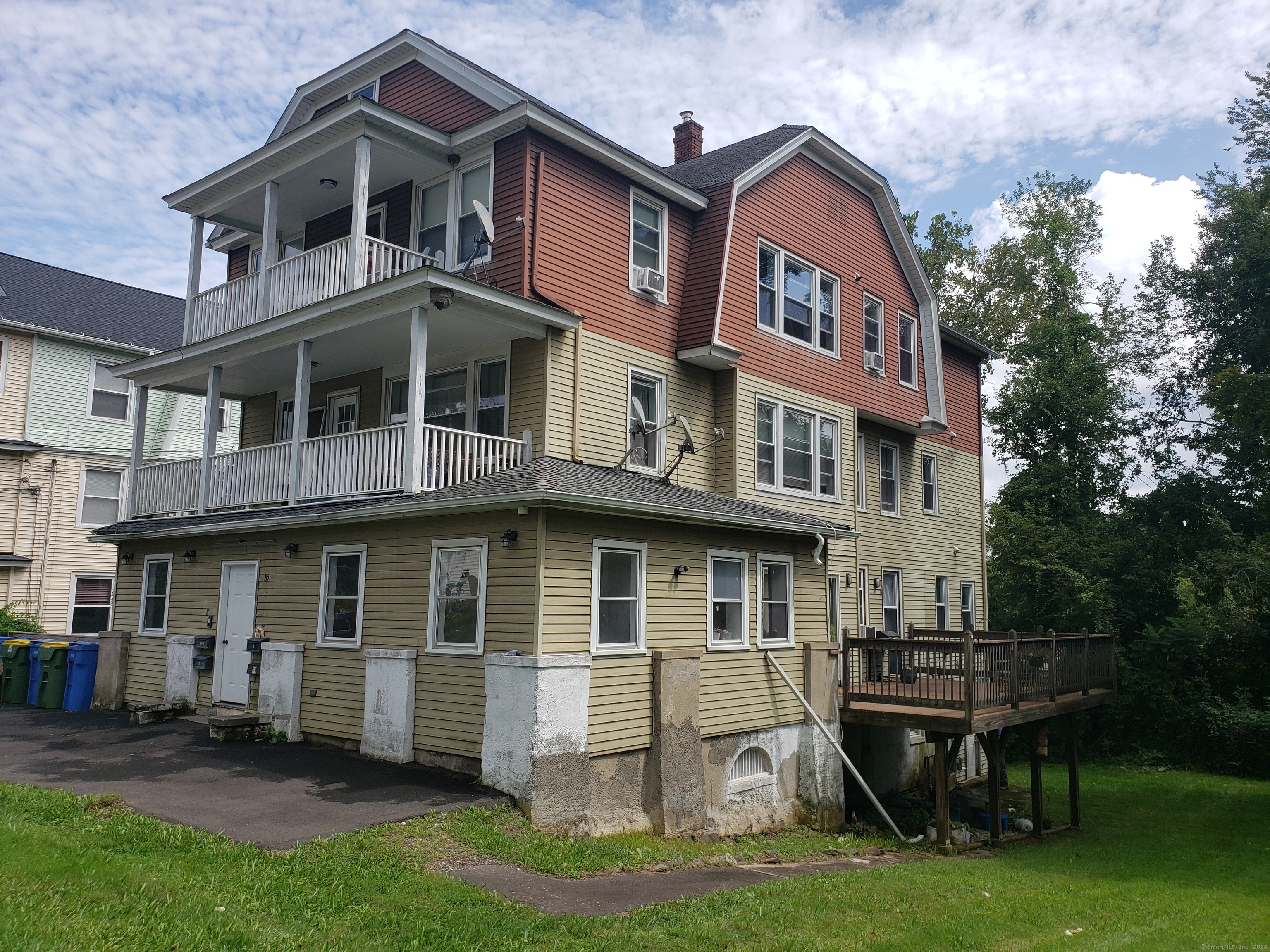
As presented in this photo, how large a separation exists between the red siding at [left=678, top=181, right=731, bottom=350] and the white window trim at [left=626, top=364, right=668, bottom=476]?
0.88 m

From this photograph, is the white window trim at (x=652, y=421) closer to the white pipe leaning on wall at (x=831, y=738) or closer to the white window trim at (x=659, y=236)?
the white window trim at (x=659, y=236)

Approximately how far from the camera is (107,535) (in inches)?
715

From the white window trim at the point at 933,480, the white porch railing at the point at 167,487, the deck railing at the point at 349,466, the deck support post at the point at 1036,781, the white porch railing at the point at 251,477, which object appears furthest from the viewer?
the white window trim at the point at 933,480

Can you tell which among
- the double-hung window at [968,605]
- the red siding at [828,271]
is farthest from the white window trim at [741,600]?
the double-hung window at [968,605]

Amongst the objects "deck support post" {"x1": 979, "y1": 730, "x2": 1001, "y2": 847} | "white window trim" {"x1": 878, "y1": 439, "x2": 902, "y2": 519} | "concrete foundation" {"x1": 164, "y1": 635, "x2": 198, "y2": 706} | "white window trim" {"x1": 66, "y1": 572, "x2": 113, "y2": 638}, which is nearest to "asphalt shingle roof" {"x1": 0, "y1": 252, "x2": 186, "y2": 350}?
"white window trim" {"x1": 66, "y1": 572, "x2": 113, "y2": 638}

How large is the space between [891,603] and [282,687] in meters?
13.7

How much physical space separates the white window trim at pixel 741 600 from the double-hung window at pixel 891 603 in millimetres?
7624

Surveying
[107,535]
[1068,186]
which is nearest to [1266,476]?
[1068,186]

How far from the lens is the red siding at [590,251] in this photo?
14.5m

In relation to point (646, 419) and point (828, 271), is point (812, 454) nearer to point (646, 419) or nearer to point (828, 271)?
point (828, 271)

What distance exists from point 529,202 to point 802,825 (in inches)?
429

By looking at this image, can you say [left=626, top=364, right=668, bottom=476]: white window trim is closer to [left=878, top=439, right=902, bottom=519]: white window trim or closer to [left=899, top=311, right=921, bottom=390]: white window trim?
[left=878, top=439, right=902, bottom=519]: white window trim

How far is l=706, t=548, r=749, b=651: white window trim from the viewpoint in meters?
14.1

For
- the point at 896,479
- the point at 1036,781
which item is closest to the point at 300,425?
the point at 896,479
